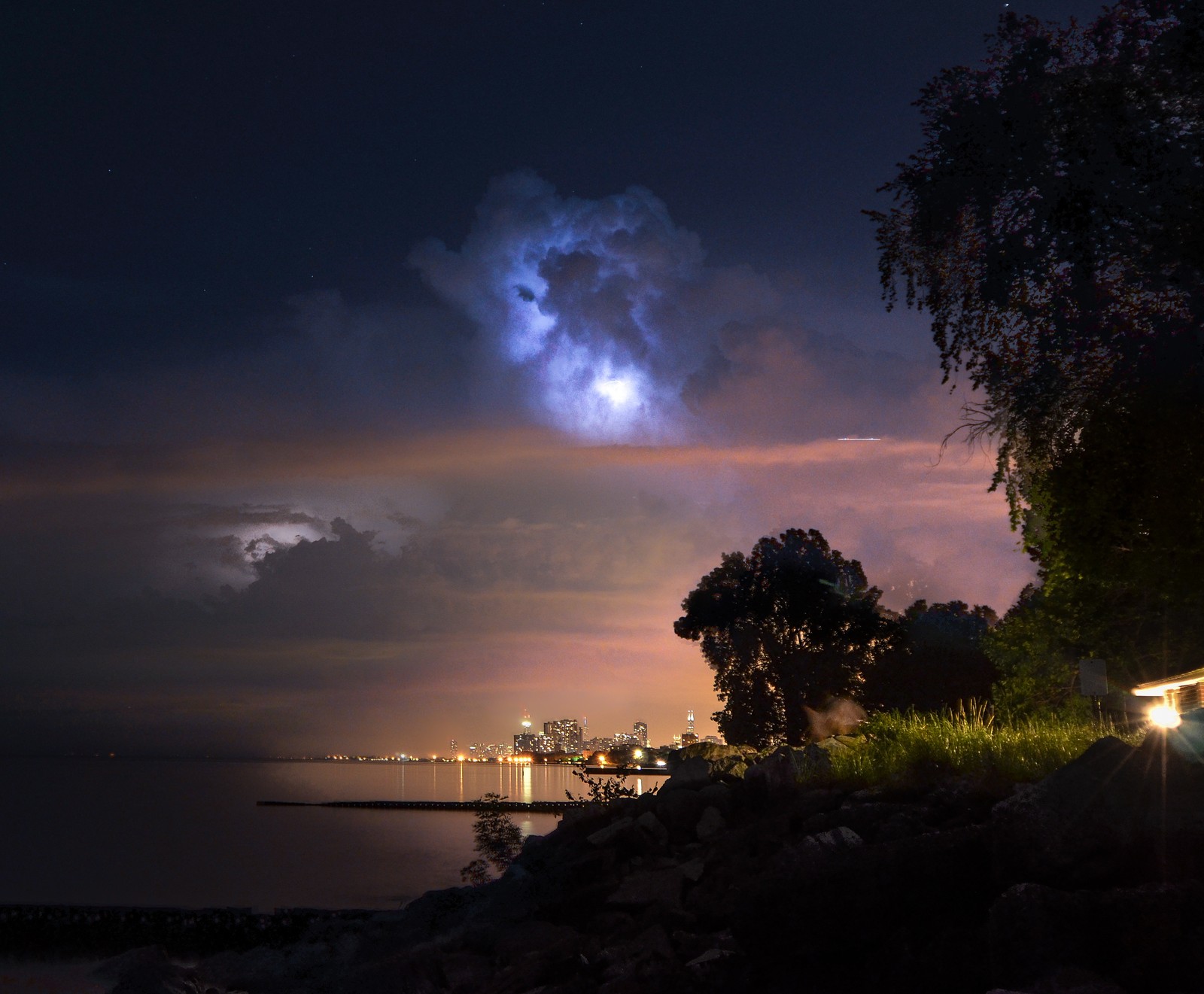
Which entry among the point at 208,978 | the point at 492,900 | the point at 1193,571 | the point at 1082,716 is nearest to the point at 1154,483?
the point at 1193,571

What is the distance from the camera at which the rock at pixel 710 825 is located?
16.5 metres

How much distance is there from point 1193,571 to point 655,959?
10.4 metres

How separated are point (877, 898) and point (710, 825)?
24.9ft

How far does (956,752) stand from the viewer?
1454 centimetres

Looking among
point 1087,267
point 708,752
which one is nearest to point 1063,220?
point 1087,267

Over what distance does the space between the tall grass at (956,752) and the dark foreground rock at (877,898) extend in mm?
453

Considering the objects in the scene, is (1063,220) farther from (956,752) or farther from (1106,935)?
(1106,935)

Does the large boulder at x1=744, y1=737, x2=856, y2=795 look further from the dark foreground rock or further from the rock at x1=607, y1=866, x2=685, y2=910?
the rock at x1=607, y1=866, x2=685, y2=910

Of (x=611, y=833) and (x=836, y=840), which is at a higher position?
(x=836, y=840)

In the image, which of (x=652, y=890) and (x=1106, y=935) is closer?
(x=1106, y=935)

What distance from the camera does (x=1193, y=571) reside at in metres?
16.0

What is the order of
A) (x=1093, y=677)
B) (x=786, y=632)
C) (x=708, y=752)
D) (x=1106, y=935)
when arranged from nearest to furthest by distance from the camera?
(x=1106, y=935), (x=1093, y=677), (x=708, y=752), (x=786, y=632)

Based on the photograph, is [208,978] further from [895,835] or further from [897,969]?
[897,969]

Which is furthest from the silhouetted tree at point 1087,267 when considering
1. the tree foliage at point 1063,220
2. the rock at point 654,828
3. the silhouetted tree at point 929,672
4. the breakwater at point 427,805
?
the breakwater at point 427,805
